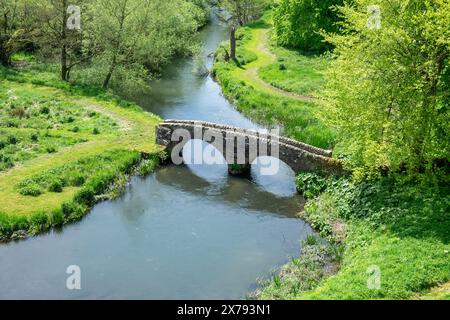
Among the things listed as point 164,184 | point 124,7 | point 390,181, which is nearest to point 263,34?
point 124,7

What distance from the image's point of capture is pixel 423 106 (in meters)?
30.4

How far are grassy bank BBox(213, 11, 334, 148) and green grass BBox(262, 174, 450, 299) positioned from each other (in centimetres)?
740

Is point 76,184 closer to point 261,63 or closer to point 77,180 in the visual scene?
point 77,180

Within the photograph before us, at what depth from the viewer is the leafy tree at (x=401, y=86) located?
29.9 meters

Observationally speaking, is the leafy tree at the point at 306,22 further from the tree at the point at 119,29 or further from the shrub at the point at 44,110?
the shrub at the point at 44,110

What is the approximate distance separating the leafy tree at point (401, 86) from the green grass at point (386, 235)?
1.66 m

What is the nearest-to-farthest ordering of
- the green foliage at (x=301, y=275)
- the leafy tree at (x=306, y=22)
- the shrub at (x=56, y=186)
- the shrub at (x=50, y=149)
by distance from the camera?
the green foliage at (x=301, y=275) → the shrub at (x=56, y=186) → the shrub at (x=50, y=149) → the leafy tree at (x=306, y=22)

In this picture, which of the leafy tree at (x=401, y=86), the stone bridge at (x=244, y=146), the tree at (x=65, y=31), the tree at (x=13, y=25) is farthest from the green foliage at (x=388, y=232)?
the tree at (x=13, y=25)

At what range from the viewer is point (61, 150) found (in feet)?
137

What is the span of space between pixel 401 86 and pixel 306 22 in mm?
37899

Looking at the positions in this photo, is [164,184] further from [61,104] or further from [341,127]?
[61,104]
